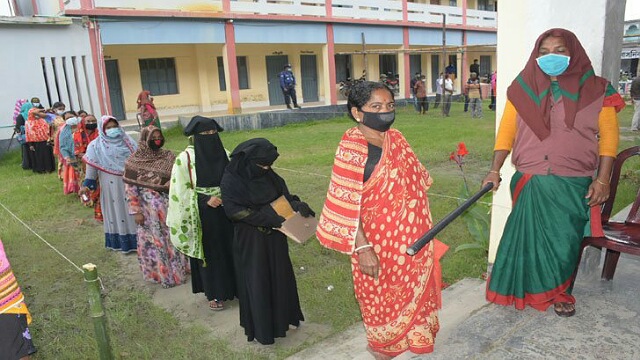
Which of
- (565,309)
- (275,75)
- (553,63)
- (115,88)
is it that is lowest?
(565,309)

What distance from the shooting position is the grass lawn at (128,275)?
339 centimetres

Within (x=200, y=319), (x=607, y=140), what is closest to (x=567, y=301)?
(x=607, y=140)

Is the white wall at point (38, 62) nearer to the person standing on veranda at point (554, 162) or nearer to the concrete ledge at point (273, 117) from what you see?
the concrete ledge at point (273, 117)

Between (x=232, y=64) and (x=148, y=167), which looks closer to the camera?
(x=148, y=167)

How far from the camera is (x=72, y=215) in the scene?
6.95 metres

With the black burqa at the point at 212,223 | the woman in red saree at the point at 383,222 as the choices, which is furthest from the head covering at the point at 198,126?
the woman in red saree at the point at 383,222

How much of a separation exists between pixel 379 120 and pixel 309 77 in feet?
59.7

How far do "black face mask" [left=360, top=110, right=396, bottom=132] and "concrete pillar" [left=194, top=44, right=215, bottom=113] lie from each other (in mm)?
15163

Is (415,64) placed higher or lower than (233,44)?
lower

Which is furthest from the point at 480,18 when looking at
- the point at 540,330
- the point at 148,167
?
the point at 540,330

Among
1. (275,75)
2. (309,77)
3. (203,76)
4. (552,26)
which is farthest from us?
(309,77)

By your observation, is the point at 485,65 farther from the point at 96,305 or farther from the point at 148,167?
the point at 96,305

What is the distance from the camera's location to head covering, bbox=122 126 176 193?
420cm

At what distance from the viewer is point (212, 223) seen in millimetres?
3771
